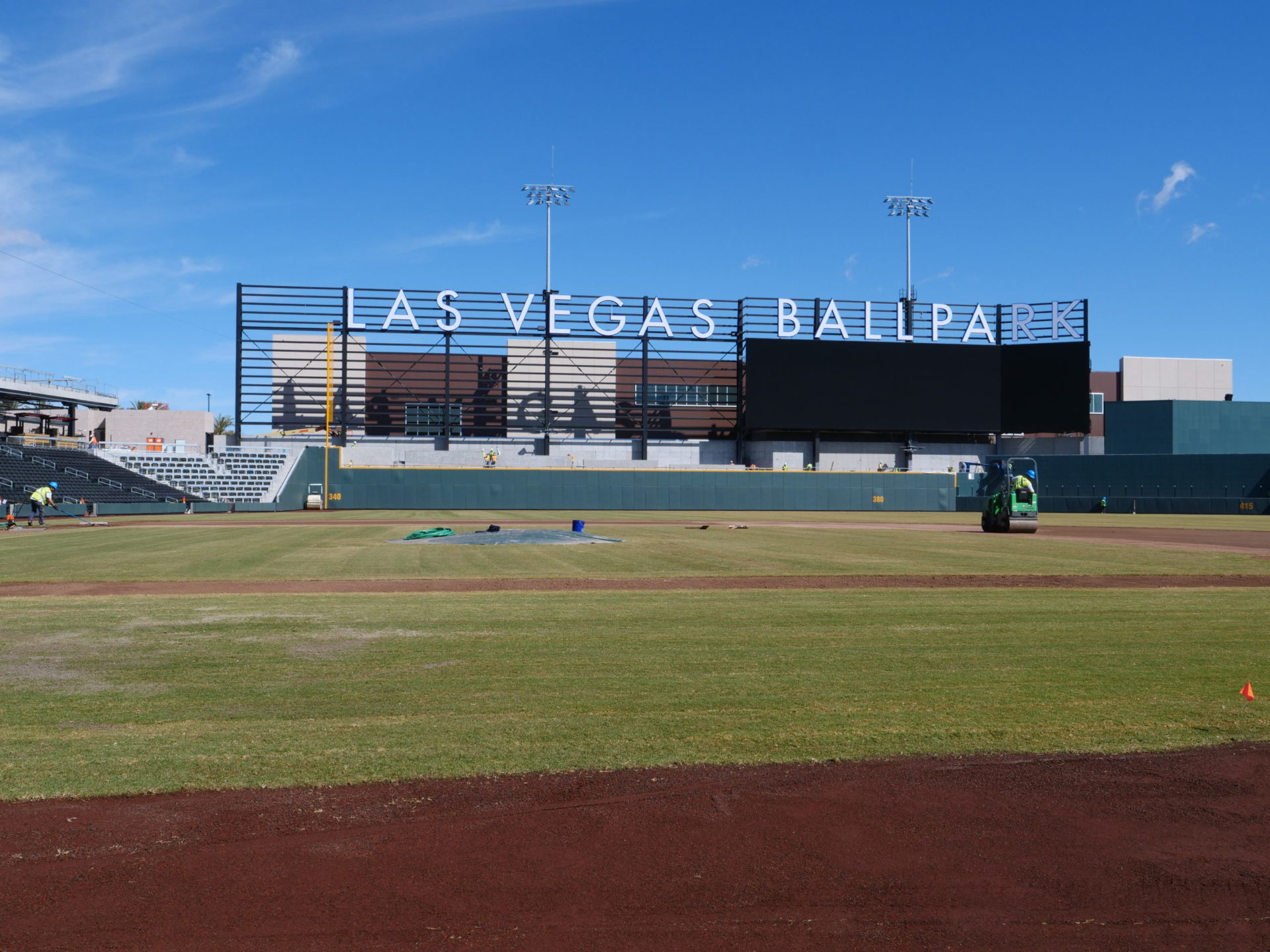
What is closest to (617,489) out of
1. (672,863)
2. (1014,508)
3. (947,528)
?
(947,528)

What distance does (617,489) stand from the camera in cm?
6575

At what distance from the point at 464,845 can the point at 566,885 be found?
0.74m

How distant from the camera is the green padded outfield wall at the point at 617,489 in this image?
209 ft

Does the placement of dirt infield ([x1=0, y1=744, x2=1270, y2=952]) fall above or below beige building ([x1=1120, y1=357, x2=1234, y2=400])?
below

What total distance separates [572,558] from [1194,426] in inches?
2879

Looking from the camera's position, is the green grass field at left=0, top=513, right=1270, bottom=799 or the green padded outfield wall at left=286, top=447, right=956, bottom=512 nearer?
the green grass field at left=0, top=513, right=1270, bottom=799

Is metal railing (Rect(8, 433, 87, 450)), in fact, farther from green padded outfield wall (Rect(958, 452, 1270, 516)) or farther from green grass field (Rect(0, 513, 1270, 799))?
green padded outfield wall (Rect(958, 452, 1270, 516))

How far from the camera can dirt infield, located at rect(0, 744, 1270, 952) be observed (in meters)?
4.36

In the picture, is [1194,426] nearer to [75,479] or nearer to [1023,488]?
[1023,488]

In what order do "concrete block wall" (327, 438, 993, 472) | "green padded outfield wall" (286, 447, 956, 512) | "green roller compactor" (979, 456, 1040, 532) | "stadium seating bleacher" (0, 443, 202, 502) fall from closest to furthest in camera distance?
"green roller compactor" (979, 456, 1040, 532), "stadium seating bleacher" (0, 443, 202, 502), "green padded outfield wall" (286, 447, 956, 512), "concrete block wall" (327, 438, 993, 472)

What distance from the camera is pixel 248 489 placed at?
60781 millimetres

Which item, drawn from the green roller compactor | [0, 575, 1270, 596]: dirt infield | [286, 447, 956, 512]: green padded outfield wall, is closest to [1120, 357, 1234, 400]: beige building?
[286, 447, 956, 512]: green padded outfield wall

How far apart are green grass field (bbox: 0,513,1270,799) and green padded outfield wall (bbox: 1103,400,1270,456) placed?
70320 millimetres

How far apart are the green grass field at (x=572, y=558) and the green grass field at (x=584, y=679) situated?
5.93 ft
